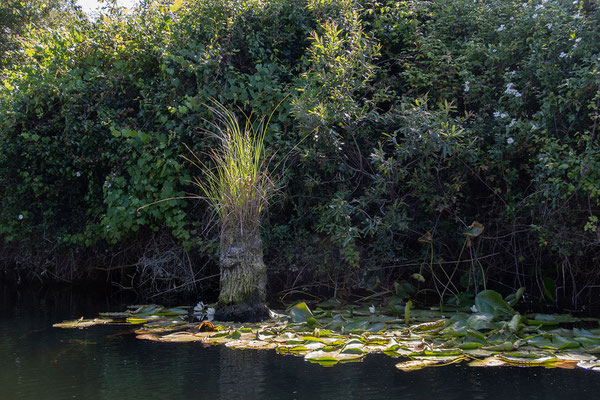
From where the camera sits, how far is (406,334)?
407 centimetres

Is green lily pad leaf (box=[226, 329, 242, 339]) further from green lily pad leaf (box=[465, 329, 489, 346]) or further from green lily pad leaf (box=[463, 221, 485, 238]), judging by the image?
green lily pad leaf (box=[463, 221, 485, 238])

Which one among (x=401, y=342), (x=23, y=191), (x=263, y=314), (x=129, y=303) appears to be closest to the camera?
(x=401, y=342)

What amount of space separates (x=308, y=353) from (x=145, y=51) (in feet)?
14.2

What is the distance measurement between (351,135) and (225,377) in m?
3.07

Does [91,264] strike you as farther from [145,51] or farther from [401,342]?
[401,342]

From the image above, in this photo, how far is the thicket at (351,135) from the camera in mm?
5062

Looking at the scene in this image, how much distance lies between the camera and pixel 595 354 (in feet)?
11.5

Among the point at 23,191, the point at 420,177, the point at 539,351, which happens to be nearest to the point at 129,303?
the point at 23,191

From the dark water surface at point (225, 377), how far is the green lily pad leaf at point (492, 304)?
1.27 m

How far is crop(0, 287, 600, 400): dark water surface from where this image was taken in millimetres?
2898

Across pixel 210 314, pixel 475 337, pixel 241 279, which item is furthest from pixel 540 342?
pixel 210 314

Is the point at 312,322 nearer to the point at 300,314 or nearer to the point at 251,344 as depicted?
the point at 300,314

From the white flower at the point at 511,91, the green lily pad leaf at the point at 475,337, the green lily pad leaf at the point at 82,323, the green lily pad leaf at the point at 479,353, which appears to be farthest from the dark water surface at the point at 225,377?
the white flower at the point at 511,91

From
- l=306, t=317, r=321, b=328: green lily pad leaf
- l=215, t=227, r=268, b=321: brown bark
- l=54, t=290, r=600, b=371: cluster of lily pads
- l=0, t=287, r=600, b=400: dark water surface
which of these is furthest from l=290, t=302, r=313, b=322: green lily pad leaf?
l=0, t=287, r=600, b=400: dark water surface
